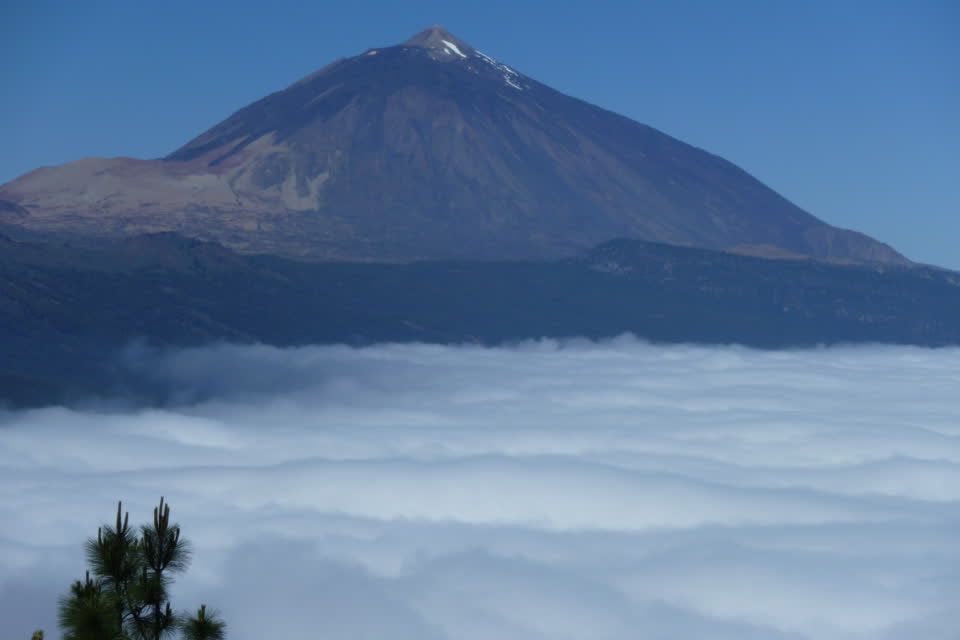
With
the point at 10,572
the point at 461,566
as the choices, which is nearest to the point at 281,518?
the point at 461,566

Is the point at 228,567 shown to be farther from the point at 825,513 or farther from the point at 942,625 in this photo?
the point at 825,513

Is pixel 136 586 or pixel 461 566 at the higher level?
pixel 136 586

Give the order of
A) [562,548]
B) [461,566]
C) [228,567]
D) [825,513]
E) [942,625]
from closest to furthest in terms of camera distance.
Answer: [942,625] → [228,567] → [461,566] → [562,548] → [825,513]

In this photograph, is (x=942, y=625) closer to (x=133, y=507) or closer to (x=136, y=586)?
(x=133, y=507)

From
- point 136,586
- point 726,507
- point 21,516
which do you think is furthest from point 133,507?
point 136,586

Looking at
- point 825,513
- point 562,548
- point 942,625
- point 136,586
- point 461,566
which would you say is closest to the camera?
point 136,586

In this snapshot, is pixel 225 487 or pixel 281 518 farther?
pixel 225 487
